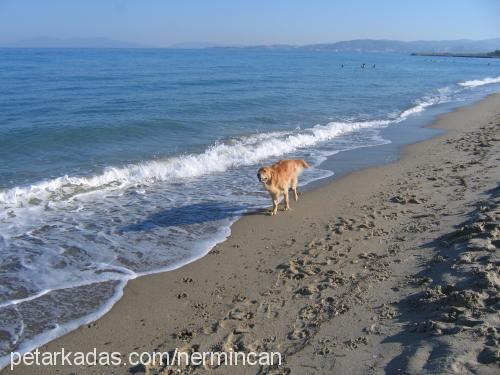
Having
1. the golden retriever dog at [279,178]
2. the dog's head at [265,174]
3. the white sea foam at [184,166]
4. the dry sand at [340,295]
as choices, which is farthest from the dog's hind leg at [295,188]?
the white sea foam at [184,166]

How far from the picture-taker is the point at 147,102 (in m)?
20.9

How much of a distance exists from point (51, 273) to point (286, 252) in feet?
10.6

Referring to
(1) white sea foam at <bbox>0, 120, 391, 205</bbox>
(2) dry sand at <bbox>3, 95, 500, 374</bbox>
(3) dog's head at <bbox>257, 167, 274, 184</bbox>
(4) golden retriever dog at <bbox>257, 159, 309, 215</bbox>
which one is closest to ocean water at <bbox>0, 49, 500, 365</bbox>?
(1) white sea foam at <bbox>0, 120, 391, 205</bbox>

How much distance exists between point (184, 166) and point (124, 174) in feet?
4.93

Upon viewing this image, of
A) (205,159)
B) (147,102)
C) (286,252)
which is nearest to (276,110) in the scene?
(147,102)

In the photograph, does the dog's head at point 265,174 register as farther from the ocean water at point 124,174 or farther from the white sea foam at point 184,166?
the white sea foam at point 184,166

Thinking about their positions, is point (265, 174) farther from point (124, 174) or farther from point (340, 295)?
point (124, 174)

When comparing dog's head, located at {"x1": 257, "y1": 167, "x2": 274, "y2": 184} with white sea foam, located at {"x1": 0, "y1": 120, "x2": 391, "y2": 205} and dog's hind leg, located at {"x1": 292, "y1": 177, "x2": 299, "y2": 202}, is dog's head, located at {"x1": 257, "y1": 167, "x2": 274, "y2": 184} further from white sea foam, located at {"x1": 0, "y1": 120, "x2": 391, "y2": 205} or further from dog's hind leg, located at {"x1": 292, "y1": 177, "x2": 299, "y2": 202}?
white sea foam, located at {"x1": 0, "y1": 120, "x2": 391, "y2": 205}

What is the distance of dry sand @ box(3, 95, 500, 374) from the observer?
360 cm

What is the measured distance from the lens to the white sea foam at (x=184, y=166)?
874 cm

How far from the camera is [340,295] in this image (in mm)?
4703

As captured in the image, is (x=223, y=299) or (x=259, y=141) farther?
(x=259, y=141)

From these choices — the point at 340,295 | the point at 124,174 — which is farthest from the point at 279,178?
the point at 124,174

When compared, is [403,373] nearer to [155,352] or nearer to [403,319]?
[403,319]
